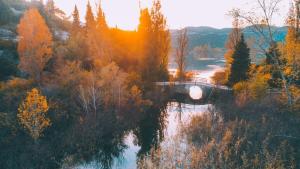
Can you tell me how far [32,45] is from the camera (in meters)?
24.6

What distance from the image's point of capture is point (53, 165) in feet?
49.1

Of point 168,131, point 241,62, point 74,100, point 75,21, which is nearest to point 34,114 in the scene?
point 74,100

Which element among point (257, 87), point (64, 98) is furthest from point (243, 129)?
point (64, 98)

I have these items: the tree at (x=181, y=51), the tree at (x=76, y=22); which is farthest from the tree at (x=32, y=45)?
the tree at (x=76, y=22)

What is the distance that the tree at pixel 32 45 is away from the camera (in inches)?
952

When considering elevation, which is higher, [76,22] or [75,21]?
[75,21]

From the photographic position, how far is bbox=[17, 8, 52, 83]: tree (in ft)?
79.3

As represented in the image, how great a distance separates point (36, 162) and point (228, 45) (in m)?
33.5

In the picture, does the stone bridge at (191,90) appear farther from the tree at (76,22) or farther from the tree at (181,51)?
the tree at (76,22)

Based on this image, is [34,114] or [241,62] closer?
[34,114]

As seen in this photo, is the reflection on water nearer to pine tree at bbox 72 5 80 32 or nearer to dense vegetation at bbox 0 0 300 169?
dense vegetation at bbox 0 0 300 169

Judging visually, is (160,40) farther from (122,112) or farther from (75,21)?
(75,21)

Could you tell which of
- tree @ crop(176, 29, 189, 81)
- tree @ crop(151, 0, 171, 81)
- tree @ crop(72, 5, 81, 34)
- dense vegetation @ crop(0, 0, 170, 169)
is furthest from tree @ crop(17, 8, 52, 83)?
tree @ crop(72, 5, 81, 34)

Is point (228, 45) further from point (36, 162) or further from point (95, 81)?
point (36, 162)
